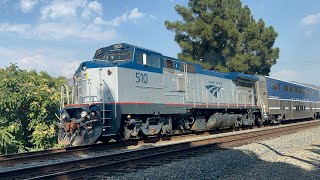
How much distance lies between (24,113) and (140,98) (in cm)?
737

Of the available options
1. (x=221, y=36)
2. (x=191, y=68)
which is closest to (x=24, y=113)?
(x=191, y=68)

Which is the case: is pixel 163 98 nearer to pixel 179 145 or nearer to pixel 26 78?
pixel 179 145

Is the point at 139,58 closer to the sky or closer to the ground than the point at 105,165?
closer to the sky

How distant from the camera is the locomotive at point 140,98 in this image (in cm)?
1226

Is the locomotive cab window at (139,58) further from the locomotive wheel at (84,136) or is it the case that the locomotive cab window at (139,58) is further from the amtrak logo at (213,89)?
the amtrak logo at (213,89)

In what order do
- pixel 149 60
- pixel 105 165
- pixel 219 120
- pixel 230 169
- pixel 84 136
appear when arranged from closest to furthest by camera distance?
pixel 105 165 → pixel 230 169 → pixel 84 136 → pixel 149 60 → pixel 219 120

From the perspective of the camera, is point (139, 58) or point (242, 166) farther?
point (139, 58)

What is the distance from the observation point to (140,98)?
13.7 metres

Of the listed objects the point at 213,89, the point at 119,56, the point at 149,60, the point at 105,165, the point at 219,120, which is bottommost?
the point at 105,165

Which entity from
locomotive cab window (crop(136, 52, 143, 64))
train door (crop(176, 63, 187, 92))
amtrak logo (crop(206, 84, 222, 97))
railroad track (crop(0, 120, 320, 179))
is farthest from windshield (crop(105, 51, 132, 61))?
amtrak logo (crop(206, 84, 222, 97))

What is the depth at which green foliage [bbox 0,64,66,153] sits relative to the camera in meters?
16.0

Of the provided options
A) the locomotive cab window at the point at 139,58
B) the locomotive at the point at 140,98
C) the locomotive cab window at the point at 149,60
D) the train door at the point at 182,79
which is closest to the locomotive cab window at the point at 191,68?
the locomotive at the point at 140,98

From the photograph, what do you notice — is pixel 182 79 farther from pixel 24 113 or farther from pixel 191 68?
pixel 24 113

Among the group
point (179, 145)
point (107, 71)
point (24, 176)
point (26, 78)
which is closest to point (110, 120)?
point (107, 71)
